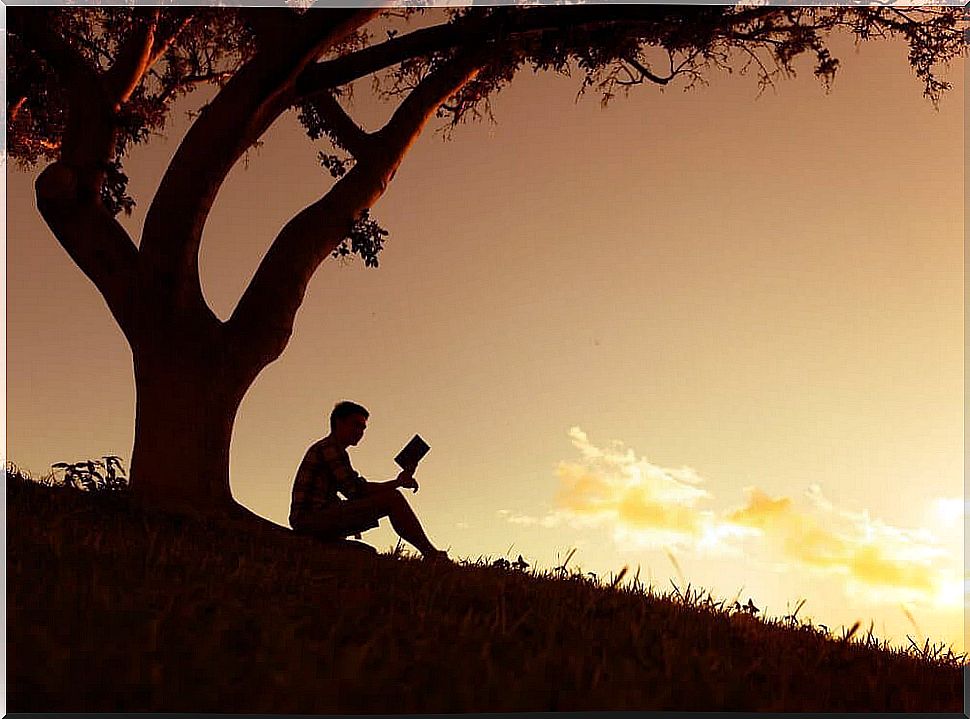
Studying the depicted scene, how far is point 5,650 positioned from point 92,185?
583cm

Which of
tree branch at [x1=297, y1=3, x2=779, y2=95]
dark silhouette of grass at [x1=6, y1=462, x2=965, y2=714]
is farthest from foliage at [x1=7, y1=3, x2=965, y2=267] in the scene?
dark silhouette of grass at [x1=6, y1=462, x2=965, y2=714]

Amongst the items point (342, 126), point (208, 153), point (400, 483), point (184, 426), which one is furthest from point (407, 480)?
point (342, 126)

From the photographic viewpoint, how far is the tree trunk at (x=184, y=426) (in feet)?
31.1

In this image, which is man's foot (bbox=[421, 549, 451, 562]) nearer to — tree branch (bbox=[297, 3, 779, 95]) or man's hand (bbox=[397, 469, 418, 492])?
man's hand (bbox=[397, 469, 418, 492])

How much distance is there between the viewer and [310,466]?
9.76m

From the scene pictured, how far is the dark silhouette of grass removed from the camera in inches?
197

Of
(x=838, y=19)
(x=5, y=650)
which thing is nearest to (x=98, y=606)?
(x=5, y=650)

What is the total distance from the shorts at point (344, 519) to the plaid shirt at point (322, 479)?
0.39 feet

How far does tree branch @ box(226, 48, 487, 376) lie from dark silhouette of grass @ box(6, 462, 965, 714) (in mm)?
1873

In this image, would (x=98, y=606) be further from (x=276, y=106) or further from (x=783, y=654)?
Answer: (x=276, y=106)

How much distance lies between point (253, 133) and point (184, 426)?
274cm

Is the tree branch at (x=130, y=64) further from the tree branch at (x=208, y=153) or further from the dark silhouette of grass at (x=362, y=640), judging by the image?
the dark silhouette of grass at (x=362, y=640)

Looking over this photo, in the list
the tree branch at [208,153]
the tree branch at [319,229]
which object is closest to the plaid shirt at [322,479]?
the tree branch at [319,229]

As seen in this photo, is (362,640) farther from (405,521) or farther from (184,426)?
(184,426)
